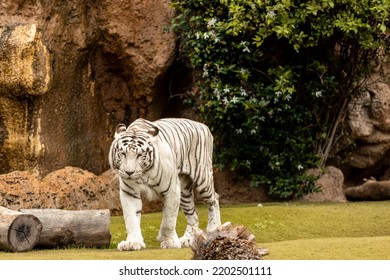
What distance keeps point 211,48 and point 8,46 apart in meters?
3.10

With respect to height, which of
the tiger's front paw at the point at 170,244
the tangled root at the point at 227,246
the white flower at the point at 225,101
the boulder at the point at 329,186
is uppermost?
the white flower at the point at 225,101

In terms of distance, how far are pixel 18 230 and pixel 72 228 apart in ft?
2.32

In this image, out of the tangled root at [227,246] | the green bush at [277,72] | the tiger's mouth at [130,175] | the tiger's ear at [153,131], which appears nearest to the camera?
the tangled root at [227,246]

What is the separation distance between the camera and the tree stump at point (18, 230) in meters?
11.2

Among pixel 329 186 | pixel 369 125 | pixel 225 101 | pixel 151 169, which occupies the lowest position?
pixel 329 186

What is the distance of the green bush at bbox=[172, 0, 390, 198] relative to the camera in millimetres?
15578

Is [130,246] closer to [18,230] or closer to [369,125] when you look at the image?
[18,230]

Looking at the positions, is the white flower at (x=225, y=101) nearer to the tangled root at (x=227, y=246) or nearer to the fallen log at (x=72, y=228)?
the fallen log at (x=72, y=228)

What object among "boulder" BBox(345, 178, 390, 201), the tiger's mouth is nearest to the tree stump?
the tiger's mouth

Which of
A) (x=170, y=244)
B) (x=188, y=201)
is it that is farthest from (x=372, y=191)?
(x=170, y=244)

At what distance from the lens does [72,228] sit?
11734 mm

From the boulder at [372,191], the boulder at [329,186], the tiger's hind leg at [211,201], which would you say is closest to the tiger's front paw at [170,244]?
the tiger's hind leg at [211,201]

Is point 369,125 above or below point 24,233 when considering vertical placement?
above

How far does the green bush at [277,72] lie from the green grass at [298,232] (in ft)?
3.36
